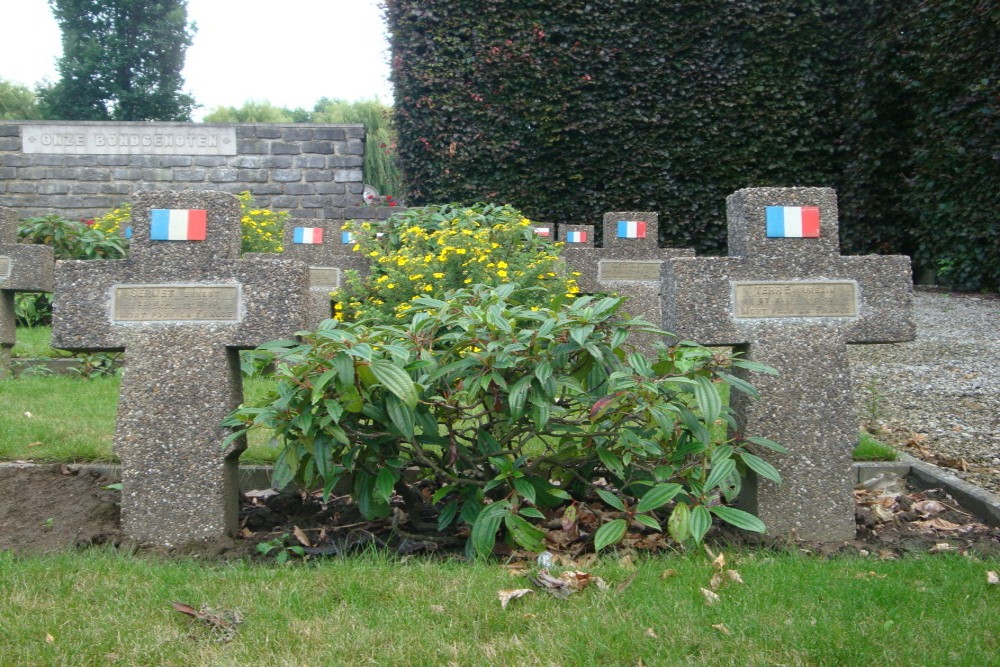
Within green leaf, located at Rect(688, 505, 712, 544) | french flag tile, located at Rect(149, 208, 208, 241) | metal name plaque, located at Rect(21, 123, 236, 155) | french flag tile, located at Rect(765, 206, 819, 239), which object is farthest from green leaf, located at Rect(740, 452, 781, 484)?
Result: metal name plaque, located at Rect(21, 123, 236, 155)

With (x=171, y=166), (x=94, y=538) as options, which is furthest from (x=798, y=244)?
(x=171, y=166)

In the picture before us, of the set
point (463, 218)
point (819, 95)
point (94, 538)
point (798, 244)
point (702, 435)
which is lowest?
point (94, 538)

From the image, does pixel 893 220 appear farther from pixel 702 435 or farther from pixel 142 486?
pixel 142 486

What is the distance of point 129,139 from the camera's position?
522 inches

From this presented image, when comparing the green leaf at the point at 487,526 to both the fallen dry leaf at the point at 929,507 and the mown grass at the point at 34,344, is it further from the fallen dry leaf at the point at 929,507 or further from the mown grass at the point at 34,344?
the mown grass at the point at 34,344

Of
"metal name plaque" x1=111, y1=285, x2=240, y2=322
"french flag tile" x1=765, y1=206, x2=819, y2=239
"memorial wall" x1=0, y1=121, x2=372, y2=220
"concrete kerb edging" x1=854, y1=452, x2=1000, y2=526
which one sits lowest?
"concrete kerb edging" x1=854, y1=452, x2=1000, y2=526

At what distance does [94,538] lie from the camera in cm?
305

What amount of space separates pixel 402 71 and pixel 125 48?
19.1 meters

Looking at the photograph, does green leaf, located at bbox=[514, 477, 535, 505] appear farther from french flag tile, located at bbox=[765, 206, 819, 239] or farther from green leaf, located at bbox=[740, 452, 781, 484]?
french flag tile, located at bbox=[765, 206, 819, 239]

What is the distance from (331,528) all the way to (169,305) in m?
1.03

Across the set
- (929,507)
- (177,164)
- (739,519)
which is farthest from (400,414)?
(177,164)

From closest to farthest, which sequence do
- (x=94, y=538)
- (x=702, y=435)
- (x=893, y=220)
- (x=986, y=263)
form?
(x=702, y=435) < (x=94, y=538) < (x=986, y=263) < (x=893, y=220)

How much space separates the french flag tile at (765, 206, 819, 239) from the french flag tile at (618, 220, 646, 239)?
4.16 meters

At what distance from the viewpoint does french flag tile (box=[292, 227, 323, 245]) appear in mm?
7648
